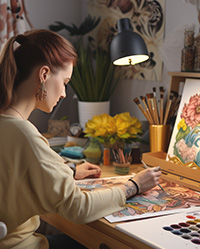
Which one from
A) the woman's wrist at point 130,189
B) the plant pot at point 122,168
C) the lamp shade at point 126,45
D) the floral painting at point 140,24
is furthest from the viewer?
the floral painting at point 140,24

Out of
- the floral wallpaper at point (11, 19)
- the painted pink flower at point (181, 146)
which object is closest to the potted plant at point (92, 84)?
the floral wallpaper at point (11, 19)

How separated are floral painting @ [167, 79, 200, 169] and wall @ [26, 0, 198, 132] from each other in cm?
33

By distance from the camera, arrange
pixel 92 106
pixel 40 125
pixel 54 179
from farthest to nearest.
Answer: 1. pixel 40 125
2. pixel 92 106
3. pixel 54 179

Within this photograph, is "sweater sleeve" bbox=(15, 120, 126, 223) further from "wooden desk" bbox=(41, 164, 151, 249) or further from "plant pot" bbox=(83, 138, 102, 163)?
"plant pot" bbox=(83, 138, 102, 163)

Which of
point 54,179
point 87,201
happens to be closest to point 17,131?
point 54,179

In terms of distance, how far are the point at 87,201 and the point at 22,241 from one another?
0.24 m

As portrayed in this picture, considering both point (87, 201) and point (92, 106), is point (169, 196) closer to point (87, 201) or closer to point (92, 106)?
point (87, 201)

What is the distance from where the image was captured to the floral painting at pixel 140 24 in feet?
6.70

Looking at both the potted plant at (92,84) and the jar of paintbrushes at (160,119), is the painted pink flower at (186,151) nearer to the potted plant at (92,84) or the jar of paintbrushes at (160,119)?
the jar of paintbrushes at (160,119)

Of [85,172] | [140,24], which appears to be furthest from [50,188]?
[140,24]

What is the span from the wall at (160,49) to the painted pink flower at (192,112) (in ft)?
1.17

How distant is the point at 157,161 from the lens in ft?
5.39

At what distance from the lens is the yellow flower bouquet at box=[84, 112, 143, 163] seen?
1825 mm

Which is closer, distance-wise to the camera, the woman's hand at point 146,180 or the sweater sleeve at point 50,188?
the sweater sleeve at point 50,188
